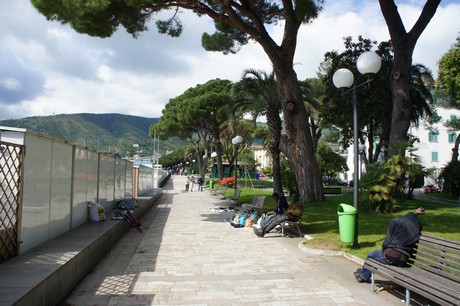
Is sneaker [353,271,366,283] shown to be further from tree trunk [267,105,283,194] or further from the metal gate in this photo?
tree trunk [267,105,283,194]

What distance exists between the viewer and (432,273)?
15.3ft

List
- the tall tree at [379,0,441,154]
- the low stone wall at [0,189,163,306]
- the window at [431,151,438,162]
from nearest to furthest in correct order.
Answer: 1. the low stone wall at [0,189,163,306]
2. the tall tree at [379,0,441,154]
3. the window at [431,151,438,162]

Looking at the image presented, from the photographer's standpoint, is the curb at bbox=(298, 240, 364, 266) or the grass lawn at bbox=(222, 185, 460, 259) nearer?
the curb at bbox=(298, 240, 364, 266)

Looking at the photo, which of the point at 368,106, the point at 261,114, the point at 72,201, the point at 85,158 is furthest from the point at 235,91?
the point at 72,201

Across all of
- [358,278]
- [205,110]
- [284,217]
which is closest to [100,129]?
[205,110]

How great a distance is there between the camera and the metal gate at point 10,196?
4.71 metres

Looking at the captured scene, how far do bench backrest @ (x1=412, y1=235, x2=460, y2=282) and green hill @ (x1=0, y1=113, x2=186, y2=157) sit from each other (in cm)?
4860

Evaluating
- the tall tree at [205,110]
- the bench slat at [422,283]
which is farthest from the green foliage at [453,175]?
the bench slat at [422,283]

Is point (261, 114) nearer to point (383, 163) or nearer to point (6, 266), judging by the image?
point (383, 163)

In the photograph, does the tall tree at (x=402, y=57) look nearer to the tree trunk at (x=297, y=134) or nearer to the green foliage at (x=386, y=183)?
A: the green foliage at (x=386, y=183)

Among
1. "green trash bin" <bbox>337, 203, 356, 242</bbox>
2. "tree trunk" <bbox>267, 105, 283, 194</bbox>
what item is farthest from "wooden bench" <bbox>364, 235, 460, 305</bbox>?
"tree trunk" <bbox>267, 105, 283, 194</bbox>

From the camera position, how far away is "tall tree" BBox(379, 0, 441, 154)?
16.2 m

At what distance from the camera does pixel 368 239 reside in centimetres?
850

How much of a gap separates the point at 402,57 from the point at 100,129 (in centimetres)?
12278
